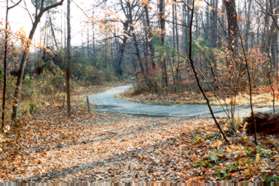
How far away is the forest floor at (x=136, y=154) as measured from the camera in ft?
26.7

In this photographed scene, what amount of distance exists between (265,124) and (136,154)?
3.57m

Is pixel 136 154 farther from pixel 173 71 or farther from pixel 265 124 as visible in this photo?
pixel 173 71

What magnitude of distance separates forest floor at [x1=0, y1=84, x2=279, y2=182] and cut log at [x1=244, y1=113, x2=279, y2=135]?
44 cm

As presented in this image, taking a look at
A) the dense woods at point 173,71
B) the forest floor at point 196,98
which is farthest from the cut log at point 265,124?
the forest floor at point 196,98

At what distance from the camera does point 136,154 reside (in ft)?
34.7

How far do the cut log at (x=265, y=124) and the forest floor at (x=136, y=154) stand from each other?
44cm

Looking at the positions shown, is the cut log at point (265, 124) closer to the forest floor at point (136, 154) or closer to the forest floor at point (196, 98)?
the forest floor at point (136, 154)

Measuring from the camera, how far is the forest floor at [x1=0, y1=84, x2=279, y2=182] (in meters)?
8.14

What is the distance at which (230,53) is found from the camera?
12.2 m

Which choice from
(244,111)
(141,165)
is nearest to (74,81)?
(244,111)

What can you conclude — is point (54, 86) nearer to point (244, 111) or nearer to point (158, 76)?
point (158, 76)

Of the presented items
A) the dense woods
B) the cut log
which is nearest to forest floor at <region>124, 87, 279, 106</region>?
the dense woods

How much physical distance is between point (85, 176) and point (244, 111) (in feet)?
31.6

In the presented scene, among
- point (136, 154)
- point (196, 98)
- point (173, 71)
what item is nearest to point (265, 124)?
point (136, 154)
